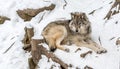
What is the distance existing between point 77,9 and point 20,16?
188cm

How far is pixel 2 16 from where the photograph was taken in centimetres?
1338

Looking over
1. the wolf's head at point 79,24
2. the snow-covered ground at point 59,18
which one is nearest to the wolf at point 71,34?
the wolf's head at point 79,24

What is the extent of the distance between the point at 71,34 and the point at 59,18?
5.80ft

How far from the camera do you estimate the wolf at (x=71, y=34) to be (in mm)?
10125

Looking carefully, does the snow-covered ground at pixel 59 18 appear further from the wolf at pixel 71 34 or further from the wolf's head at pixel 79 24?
the wolf's head at pixel 79 24

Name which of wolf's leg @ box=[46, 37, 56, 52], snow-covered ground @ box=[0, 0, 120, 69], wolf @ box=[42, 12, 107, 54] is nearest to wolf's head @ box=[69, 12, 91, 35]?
wolf @ box=[42, 12, 107, 54]

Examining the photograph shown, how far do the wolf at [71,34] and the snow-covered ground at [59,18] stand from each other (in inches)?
9.3

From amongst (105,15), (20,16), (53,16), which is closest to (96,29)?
(105,15)

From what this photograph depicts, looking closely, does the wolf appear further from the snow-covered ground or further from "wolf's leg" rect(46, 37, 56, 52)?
the snow-covered ground

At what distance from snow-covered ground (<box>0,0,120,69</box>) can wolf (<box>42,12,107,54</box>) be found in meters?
0.24

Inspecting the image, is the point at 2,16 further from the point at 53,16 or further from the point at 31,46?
the point at 31,46

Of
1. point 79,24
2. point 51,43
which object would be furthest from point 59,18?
point 51,43

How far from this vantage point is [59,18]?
1205 centimetres

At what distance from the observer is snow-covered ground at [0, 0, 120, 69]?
9.31 meters
